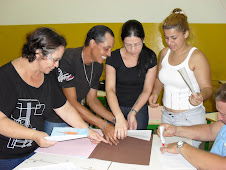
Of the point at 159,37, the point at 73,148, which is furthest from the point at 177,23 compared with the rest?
the point at 159,37

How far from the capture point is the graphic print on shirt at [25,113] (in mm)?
1402

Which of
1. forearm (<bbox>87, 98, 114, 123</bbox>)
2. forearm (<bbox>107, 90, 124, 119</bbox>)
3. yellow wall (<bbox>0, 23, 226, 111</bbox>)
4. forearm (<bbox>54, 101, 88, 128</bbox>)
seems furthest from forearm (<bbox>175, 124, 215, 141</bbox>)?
yellow wall (<bbox>0, 23, 226, 111</bbox>)

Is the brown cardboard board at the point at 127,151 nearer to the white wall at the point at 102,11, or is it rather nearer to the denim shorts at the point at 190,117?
the denim shorts at the point at 190,117

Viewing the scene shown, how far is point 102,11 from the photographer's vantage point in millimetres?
4367

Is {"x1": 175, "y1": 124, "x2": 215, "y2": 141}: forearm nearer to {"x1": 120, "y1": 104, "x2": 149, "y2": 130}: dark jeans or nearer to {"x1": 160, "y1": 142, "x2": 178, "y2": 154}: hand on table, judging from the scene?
{"x1": 160, "y1": 142, "x2": 178, "y2": 154}: hand on table

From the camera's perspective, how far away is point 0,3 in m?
4.69

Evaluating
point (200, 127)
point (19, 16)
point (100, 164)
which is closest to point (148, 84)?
point (200, 127)

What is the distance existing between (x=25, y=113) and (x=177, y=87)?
1.14 m

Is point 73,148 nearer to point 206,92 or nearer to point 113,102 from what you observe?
point 113,102

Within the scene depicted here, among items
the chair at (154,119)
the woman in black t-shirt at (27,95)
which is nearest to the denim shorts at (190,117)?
the chair at (154,119)

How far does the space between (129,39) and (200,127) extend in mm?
836

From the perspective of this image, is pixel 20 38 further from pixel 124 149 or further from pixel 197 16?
pixel 124 149

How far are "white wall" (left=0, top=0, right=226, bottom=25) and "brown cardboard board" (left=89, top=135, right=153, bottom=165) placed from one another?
3125 millimetres

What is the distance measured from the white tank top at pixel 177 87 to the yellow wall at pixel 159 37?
2.58 metres
